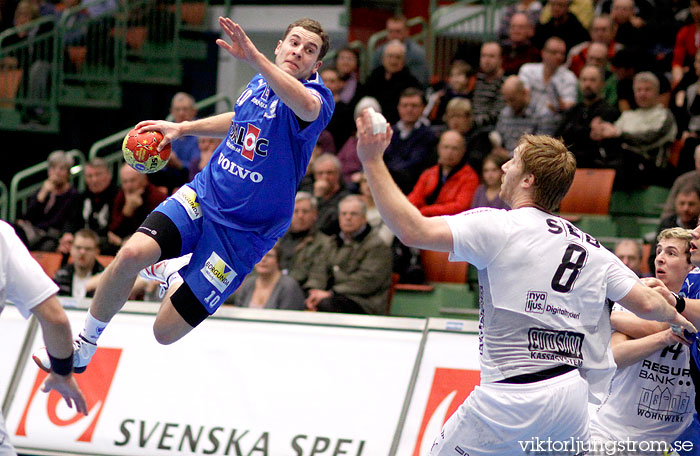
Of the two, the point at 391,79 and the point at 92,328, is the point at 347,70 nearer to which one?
the point at 391,79

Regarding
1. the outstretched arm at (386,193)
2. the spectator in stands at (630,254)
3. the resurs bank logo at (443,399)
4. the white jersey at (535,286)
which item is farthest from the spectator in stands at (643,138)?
the outstretched arm at (386,193)

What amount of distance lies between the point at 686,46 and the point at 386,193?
8.20 metres

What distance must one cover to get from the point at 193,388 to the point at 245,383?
1.44 feet

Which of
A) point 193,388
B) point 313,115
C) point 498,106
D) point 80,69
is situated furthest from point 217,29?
point 313,115

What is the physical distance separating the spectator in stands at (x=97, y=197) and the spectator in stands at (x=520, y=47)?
5.20 meters

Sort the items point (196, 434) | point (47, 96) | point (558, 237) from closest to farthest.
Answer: point (558, 237), point (196, 434), point (47, 96)

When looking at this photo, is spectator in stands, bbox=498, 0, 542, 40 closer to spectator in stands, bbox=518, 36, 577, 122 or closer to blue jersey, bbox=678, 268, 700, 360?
spectator in stands, bbox=518, 36, 577, 122

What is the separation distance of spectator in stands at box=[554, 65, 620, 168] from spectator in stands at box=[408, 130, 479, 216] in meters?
1.08

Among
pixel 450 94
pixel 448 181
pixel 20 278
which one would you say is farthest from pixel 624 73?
pixel 20 278

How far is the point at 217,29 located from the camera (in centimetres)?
1563

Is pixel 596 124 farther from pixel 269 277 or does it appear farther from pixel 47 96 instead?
pixel 47 96

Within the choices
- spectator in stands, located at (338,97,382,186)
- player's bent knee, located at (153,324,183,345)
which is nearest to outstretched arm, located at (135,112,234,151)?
player's bent knee, located at (153,324,183,345)

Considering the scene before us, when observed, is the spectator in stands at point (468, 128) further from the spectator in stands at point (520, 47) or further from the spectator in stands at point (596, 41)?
the spectator in stands at point (596, 41)

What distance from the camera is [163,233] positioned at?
5.36m
